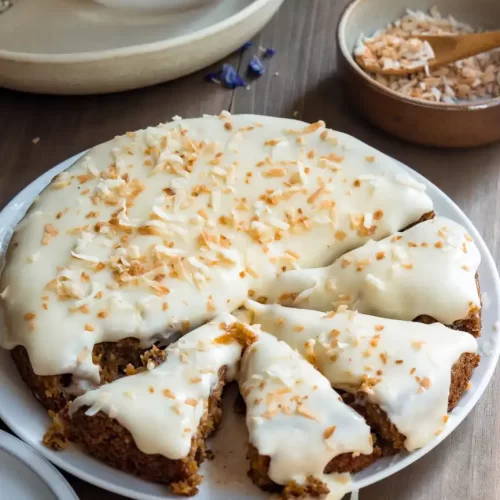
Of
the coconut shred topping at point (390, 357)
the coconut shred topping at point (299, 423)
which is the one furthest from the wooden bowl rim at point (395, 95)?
the coconut shred topping at point (299, 423)

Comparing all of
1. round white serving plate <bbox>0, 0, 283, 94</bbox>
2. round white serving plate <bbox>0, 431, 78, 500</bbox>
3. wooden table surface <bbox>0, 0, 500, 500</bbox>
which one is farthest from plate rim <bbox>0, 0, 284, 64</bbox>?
round white serving plate <bbox>0, 431, 78, 500</bbox>

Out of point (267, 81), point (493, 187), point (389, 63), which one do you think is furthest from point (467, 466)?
point (267, 81)

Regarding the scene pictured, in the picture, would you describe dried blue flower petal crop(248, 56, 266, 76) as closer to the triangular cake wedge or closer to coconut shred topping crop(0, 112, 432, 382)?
coconut shred topping crop(0, 112, 432, 382)

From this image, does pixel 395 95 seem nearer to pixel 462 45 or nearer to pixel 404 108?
pixel 404 108

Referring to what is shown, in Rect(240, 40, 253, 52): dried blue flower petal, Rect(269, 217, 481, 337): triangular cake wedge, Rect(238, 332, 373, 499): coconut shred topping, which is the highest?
Rect(240, 40, 253, 52): dried blue flower petal

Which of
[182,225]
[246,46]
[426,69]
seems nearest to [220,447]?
[182,225]

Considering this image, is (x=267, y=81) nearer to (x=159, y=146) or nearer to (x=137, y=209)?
(x=159, y=146)
